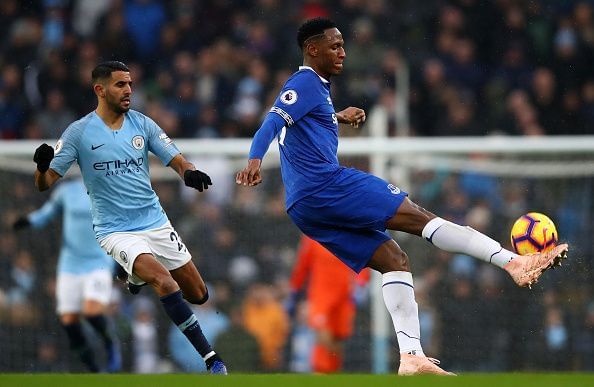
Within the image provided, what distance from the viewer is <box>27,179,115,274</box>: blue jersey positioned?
12000mm

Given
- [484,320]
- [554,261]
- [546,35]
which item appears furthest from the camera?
[546,35]

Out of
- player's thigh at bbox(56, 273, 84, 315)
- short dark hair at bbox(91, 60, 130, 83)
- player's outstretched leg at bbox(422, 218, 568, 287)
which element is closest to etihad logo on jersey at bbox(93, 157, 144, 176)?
short dark hair at bbox(91, 60, 130, 83)

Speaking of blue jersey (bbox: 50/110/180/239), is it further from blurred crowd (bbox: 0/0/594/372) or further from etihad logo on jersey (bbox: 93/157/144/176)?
blurred crowd (bbox: 0/0/594/372)

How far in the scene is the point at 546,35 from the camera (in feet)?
53.7

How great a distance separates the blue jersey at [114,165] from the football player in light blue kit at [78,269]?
312 centimetres

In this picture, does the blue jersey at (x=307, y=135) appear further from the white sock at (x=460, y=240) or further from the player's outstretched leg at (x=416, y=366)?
the player's outstretched leg at (x=416, y=366)

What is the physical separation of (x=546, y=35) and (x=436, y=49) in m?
1.40

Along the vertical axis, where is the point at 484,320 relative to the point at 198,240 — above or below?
below

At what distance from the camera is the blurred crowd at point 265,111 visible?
12.6 m

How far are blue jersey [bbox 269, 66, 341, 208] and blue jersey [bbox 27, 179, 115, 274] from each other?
4.35m

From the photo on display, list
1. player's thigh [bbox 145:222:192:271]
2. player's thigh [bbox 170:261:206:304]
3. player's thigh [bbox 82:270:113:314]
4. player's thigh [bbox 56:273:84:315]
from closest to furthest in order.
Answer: player's thigh [bbox 145:222:192:271], player's thigh [bbox 170:261:206:304], player's thigh [bbox 82:270:113:314], player's thigh [bbox 56:273:84:315]

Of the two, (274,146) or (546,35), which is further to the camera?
(546,35)

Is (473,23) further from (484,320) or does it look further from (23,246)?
(23,246)

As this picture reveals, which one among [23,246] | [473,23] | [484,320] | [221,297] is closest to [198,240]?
[221,297]
